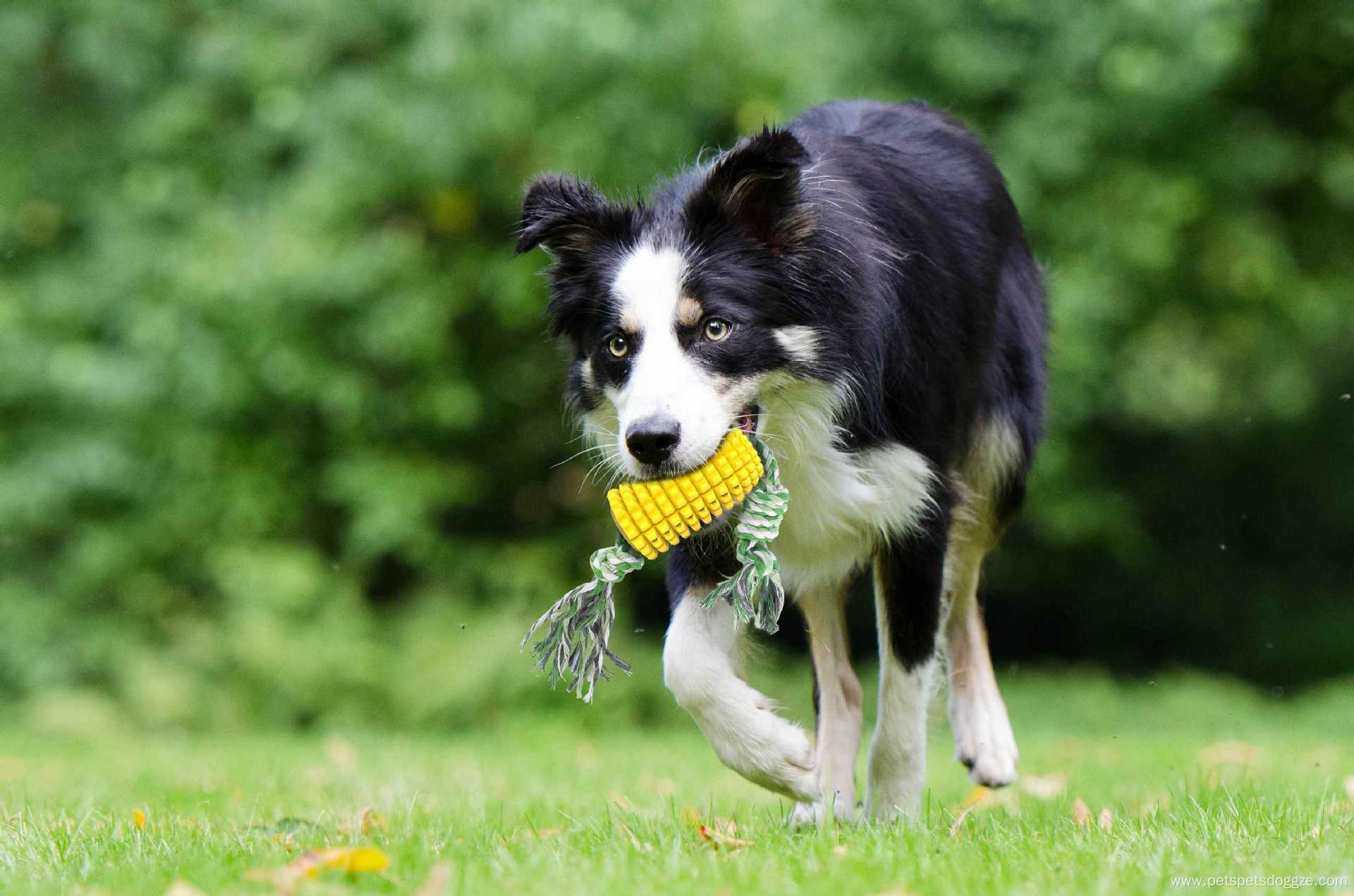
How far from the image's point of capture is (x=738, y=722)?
369 centimetres

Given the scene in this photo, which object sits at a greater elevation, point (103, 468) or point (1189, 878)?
point (1189, 878)

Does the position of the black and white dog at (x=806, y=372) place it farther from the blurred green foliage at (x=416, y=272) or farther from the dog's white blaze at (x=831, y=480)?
the blurred green foliage at (x=416, y=272)

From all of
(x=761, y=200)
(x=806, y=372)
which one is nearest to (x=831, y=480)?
(x=806, y=372)

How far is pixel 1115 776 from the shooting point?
19.4 ft

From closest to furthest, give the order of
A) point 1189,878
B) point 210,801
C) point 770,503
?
point 1189,878
point 770,503
point 210,801

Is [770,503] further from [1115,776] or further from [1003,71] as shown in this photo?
[1003,71]

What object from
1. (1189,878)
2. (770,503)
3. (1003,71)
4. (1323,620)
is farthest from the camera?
(1323,620)

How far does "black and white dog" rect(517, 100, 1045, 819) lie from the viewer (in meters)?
3.73

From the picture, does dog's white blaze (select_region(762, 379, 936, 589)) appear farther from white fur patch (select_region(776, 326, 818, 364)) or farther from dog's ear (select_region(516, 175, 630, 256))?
dog's ear (select_region(516, 175, 630, 256))

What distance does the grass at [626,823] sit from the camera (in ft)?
9.98

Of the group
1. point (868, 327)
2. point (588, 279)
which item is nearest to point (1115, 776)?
point (868, 327)

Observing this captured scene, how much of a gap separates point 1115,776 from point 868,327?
2822mm

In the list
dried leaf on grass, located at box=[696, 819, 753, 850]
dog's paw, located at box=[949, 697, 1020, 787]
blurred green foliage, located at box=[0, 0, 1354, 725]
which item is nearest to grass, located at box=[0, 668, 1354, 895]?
dried leaf on grass, located at box=[696, 819, 753, 850]

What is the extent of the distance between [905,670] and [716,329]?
1.19m
